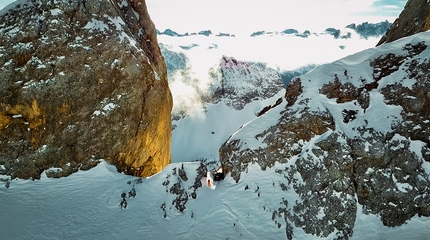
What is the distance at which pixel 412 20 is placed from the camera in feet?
72.0

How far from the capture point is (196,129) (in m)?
114

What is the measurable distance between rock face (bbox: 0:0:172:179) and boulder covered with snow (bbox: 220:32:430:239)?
8.08 meters

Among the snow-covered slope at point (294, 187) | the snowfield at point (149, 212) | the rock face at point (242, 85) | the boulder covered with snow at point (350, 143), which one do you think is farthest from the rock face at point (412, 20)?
the rock face at point (242, 85)

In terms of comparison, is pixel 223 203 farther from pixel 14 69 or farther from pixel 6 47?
pixel 6 47

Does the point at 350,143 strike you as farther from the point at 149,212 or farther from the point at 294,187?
the point at 149,212

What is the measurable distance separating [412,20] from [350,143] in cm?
1521

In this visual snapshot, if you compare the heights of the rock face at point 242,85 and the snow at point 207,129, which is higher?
Answer: the rock face at point 242,85

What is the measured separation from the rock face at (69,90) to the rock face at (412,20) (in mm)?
20908

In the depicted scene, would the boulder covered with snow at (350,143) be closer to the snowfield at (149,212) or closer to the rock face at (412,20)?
the snowfield at (149,212)

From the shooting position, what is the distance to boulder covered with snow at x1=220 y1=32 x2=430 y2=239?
484 inches

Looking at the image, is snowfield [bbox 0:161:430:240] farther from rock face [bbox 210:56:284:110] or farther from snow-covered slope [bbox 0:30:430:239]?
rock face [bbox 210:56:284:110]

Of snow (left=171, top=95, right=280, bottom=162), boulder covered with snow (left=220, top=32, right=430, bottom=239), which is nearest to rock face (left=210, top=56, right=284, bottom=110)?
snow (left=171, top=95, right=280, bottom=162)

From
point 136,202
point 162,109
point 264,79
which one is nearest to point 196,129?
point 264,79

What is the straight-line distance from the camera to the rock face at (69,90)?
16828 millimetres
